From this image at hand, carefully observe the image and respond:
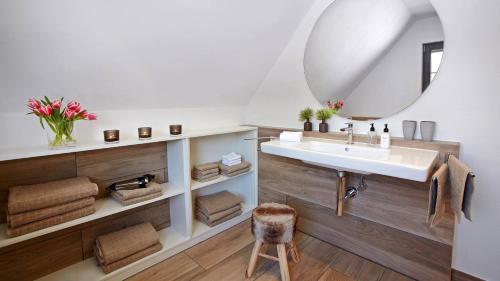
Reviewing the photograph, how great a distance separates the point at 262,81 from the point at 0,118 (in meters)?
1.82

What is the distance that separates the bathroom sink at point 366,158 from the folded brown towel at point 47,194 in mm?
1100

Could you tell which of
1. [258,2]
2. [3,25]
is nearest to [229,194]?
[258,2]

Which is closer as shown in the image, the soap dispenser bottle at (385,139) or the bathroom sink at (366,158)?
the bathroom sink at (366,158)

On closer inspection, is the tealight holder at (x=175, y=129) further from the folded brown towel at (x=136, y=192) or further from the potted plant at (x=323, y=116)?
the potted plant at (x=323, y=116)

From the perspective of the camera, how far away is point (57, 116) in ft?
4.65

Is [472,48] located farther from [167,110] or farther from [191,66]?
[167,110]

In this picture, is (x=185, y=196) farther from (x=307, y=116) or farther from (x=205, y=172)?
(x=307, y=116)

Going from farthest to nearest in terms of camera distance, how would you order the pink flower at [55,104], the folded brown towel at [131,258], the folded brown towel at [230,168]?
the folded brown towel at [230,168], the folded brown towel at [131,258], the pink flower at [55,104]

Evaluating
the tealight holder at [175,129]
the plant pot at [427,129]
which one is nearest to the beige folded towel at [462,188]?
the plant pot at [427,129]

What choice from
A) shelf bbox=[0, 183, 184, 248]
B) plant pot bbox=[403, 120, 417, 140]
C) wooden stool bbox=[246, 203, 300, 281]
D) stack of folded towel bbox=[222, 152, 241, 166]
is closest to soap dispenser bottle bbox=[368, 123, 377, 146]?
plant pot bbox=[403, 120, 417, 140]

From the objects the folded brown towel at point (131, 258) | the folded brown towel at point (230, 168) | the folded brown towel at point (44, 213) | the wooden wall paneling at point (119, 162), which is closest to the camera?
the folded brown towel at point (44, 213)

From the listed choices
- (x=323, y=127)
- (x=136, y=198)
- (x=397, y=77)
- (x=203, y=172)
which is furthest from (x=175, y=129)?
(x=397, y=77)

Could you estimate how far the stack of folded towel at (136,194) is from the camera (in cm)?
167

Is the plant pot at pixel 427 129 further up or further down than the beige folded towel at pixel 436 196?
further up
